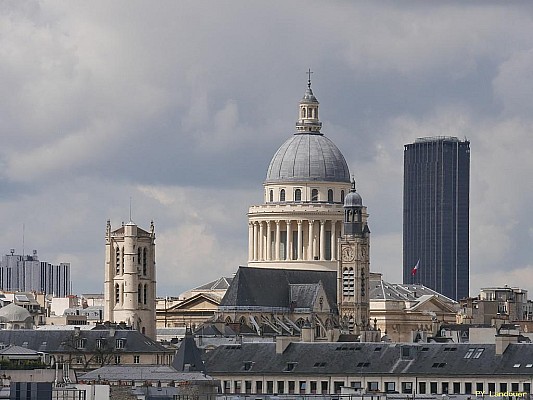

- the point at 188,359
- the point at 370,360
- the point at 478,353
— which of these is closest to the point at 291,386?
the point at 370,360

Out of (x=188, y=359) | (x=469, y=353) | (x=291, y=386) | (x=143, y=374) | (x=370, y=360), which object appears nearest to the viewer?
(x=143, y=374)

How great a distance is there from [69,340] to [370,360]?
119 ft

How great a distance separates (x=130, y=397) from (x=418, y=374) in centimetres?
4192

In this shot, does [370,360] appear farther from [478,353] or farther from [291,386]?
[478,353]

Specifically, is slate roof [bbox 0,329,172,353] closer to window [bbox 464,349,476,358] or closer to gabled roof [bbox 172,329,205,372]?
gabled roof [bbox 172,329,205,372]

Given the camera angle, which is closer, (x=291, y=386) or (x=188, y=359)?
(x=291, y=386)

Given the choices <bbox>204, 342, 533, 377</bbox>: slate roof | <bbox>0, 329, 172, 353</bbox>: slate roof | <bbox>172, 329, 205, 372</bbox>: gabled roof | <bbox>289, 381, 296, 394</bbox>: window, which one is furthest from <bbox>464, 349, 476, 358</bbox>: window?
<bbox>0, 329, 172, 353</bbox>: slate roof

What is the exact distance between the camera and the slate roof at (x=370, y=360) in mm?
146375

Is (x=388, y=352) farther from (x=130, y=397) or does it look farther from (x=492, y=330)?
(x=130, y=397)

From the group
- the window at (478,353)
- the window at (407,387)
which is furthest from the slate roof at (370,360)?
the window at (407,387)

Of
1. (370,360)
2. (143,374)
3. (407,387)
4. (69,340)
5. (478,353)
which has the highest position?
(69,340)

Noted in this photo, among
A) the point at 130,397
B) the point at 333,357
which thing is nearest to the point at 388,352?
the point at 333,357

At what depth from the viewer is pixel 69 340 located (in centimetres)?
18388

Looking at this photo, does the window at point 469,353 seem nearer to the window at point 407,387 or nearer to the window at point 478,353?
the window at point 478,353
